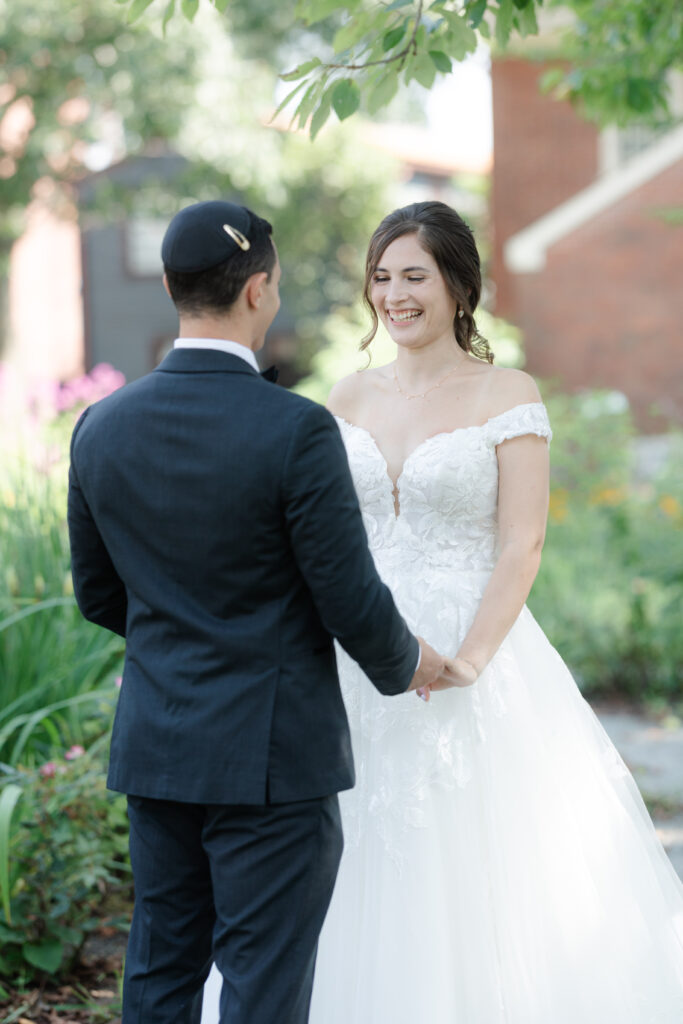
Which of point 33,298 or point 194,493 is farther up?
point 33,298

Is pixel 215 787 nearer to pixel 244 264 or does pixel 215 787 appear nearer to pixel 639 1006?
pixel 244 264

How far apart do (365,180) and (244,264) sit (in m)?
21.4

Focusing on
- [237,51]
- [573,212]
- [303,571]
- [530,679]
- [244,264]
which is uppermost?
[237,51]

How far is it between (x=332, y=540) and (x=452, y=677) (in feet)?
2.54

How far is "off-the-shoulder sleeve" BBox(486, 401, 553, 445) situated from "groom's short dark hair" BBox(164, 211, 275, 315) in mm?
987

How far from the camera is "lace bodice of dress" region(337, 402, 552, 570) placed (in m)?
2.88

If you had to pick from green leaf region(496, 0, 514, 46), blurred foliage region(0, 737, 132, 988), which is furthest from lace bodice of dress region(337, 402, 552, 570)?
blurred foliage region(0, 737, 132, 988)

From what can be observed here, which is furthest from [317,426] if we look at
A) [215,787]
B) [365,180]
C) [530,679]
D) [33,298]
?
[33,298]

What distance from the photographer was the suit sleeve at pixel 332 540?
1.94m

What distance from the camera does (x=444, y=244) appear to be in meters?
2.96

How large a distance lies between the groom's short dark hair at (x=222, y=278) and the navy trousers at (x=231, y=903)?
37.8 inches

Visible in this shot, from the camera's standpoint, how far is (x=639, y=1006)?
107 inches

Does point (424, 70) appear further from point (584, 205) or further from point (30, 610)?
point (584, 205)

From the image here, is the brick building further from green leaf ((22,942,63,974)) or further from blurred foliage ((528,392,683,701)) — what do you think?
green leaf ((22,942,63,974))
